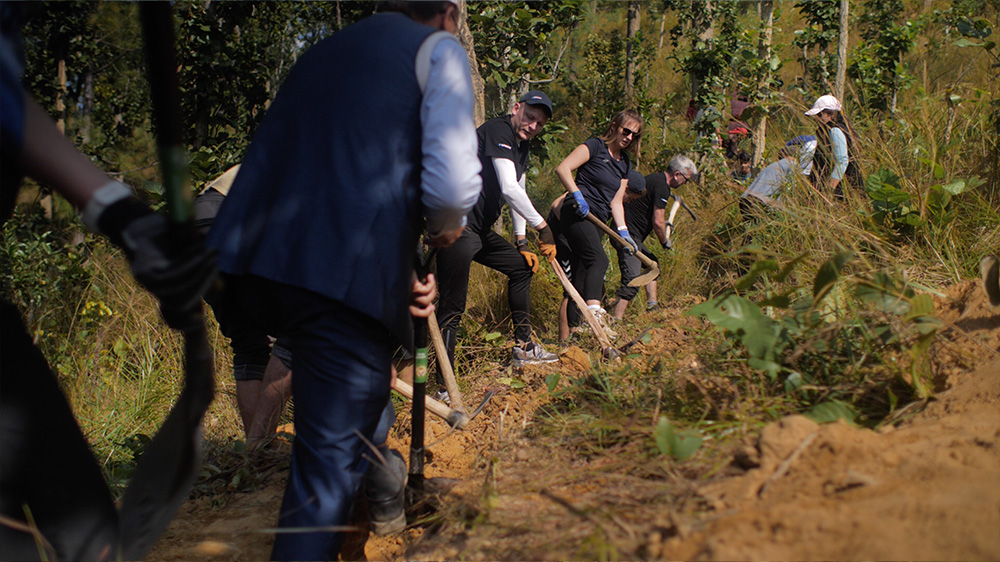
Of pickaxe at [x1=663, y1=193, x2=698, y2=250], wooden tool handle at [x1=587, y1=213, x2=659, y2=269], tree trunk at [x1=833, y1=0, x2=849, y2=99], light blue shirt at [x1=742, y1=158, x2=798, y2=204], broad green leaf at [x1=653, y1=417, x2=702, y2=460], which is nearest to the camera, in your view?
broad green leaf at [x1=653, y1=417, x2=702, y2=460]

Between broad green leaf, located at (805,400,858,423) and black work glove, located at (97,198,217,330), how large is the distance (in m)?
1.57

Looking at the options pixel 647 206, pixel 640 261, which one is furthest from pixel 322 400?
pixel 647 206

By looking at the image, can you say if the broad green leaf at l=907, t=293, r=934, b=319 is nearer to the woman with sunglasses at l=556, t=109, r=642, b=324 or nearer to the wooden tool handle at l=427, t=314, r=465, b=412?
the wooden tool handle at l=427, t=314, r=465, b=412

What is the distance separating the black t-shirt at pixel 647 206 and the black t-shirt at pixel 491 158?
2153 mm

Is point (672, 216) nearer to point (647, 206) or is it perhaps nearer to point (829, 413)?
point (647, 206)

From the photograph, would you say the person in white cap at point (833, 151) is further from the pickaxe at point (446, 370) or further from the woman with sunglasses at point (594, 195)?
the pickaxe at point (446, 370)

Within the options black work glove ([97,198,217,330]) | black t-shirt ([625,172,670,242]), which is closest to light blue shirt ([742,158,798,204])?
black t-shirt ([625,172,670,242])

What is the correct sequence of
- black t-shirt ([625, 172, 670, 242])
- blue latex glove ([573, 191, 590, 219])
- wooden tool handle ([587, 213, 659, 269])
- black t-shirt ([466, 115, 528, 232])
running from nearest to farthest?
black t-shirt ([466, 115, 528, 232]) → blue latex glove ([573, 191, 590, 219]) → wooden tool handle ([587, 213, 659, 269]) → black t-shirt ([625, 172, 670, 242])

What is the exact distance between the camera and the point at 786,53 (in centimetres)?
1905

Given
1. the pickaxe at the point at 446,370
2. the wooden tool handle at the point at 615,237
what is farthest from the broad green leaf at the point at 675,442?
the wooden tool handle at the point at 615,237

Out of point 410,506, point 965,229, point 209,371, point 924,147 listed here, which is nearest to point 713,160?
point 924,147

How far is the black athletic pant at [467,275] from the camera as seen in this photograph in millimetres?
3773

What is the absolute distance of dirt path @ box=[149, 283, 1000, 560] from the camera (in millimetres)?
1306

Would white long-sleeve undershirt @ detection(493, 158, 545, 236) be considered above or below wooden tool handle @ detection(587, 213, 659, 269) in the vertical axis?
above
